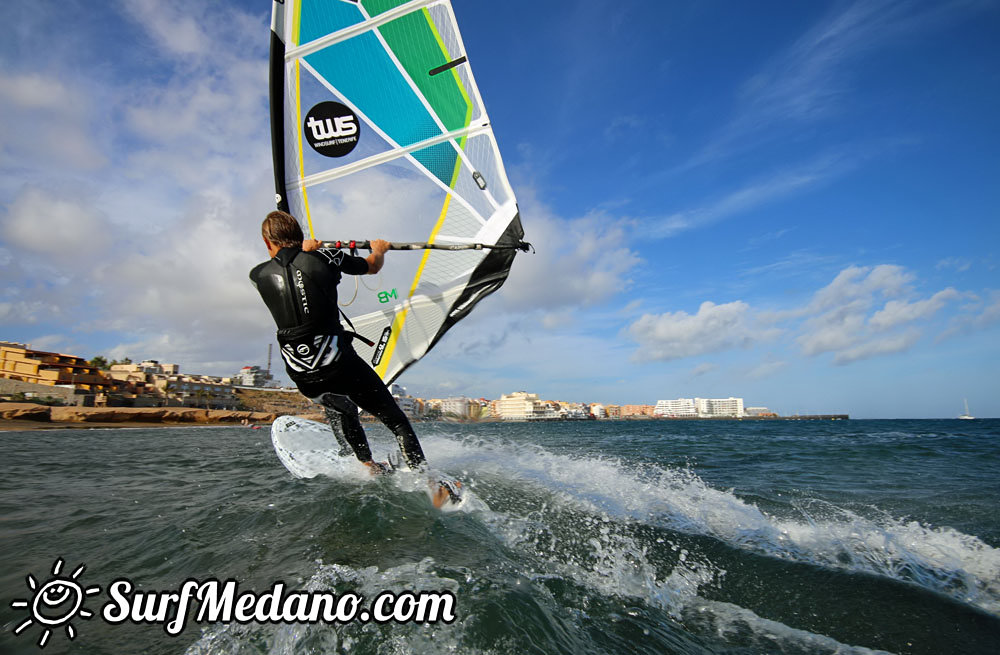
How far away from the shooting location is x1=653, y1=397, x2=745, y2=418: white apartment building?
13600cm

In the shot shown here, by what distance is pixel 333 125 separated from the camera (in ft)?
14.0

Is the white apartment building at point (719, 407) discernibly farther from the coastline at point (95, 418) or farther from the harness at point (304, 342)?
the harness at point (304, 342)

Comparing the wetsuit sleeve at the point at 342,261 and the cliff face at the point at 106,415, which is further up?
the wetsuit sleeve at the point at 342,261

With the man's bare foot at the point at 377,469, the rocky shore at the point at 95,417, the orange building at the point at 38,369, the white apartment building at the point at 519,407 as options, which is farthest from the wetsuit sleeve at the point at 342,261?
the white apartment building at the point at 519,407

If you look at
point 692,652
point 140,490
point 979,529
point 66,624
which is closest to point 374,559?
point 66,624

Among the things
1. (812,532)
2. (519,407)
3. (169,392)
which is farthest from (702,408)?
(812,532)

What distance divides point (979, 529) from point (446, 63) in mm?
6114

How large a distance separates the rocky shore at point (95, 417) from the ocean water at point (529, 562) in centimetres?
2817

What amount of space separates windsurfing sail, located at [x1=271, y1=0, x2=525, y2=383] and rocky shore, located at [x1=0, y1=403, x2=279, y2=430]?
28.0 meters

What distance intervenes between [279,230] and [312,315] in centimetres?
63

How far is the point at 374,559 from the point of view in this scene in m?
2.06

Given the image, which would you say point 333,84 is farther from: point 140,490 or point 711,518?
point 711,518

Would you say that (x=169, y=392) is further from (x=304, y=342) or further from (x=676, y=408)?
(x=676, y=408)

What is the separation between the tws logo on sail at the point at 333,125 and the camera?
14.0ft
